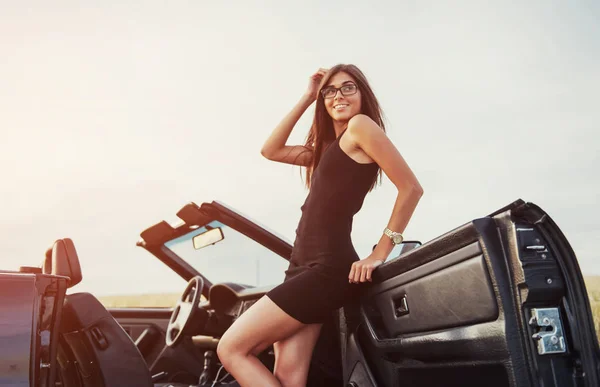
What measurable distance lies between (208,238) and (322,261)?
1.71 meters

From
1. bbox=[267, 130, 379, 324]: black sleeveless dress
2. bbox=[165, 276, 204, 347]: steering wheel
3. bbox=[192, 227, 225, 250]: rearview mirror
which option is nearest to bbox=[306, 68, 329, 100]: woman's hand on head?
bbox=[267, 130, 379, 324]: black sleeveless dress

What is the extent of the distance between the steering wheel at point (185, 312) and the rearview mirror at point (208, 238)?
11.4 inches

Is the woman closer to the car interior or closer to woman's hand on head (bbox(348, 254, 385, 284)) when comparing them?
woman's hand on head (bbox(348, 254, 385, 284))

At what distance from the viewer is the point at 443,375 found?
7.29ft

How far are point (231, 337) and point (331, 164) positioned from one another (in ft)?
2.58

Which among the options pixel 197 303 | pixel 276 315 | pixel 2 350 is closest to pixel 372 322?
A: pixel 276 315

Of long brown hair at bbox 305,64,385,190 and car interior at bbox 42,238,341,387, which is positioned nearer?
long brown hair at bbox 305,64,385,190

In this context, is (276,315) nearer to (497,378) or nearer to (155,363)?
(497,378)

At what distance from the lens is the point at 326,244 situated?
2.56m

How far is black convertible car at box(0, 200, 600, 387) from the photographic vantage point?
70.0 inches

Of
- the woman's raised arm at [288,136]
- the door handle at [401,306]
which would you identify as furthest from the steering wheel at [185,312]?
the door handle at [401,306]

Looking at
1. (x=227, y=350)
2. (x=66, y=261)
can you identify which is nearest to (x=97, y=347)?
(x=66, y=261)

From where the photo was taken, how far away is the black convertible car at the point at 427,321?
5.83 feet

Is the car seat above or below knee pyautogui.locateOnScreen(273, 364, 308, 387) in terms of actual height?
above
